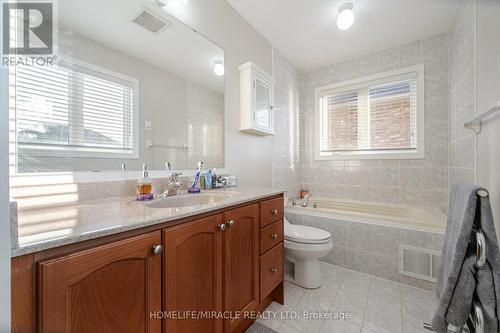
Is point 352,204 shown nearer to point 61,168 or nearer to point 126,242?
point 126,242

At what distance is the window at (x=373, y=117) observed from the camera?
2430 millimetres

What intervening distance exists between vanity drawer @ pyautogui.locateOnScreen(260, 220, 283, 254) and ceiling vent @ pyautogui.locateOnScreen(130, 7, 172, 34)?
146cm

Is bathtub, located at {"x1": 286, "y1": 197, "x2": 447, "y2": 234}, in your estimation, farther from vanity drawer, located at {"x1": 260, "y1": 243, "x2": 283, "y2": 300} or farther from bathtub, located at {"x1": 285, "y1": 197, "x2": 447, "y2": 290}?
vanity drawer, located at {"x1": 260, "y1": 243, "x2": 283, "y2": 300}

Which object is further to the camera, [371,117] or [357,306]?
[371,117]

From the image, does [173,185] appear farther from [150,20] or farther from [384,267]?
[384,267]

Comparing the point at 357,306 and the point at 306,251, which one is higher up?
the point at 306,251

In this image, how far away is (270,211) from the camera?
54.3 inches

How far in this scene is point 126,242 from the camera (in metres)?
0.64

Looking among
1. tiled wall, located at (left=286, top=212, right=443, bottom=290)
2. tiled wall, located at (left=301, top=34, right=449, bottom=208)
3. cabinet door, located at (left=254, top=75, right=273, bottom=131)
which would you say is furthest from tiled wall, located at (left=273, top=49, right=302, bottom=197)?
tiled wall, located at (left=286, top=212, right=443, bottom=290)

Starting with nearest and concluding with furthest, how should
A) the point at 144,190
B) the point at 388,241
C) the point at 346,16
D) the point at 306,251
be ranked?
the point at 144,190 → the point at 306,251 → the point at 346,16 → the point at 388,241

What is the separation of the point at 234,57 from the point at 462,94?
79.0 inches

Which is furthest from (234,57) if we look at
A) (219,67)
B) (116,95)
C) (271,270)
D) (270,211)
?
(271,270)

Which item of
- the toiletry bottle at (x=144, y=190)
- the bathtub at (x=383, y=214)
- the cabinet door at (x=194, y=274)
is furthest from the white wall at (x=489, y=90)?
the toiletry bottle at (x=144, y=190)

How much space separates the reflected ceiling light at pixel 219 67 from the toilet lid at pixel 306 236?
1505 mm
